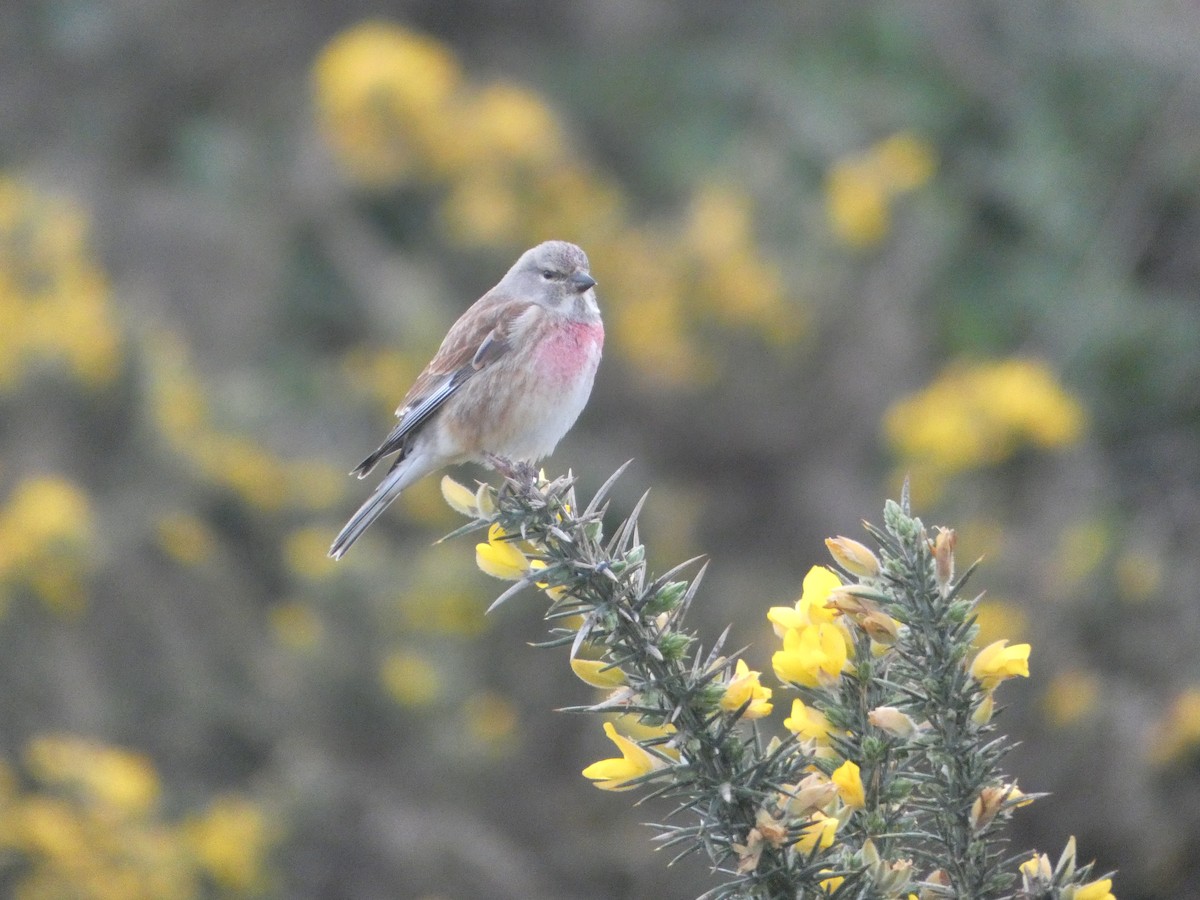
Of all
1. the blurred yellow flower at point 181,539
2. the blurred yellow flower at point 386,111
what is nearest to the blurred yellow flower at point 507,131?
the blurred yellow flower at point 386,111

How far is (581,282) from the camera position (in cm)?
518

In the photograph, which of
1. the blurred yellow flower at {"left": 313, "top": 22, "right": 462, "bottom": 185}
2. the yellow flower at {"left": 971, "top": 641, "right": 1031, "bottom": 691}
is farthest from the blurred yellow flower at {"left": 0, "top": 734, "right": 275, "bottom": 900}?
the blurred yellow flower at {"left": 313, "top": 22, "right": 462, "bottom": 185}

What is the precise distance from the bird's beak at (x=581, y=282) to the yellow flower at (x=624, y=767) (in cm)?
317

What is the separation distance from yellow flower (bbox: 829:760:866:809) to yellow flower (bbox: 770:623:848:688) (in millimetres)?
131

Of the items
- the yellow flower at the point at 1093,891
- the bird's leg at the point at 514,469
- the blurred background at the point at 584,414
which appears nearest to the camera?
the yellow flower at the point at 1093,891

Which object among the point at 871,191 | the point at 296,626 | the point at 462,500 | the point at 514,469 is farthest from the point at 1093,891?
the point at 871,191

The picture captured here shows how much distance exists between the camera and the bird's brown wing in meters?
5.08

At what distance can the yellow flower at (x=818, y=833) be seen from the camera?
2041 mm

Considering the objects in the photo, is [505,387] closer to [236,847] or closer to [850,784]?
[236,847]

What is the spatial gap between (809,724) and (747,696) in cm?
12

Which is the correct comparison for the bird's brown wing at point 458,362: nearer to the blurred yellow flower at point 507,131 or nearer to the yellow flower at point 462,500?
the yellow flower at point 462,500

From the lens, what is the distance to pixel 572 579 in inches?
87.3

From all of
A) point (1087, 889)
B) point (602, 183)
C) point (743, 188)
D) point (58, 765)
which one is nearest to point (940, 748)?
point (1087, 889)

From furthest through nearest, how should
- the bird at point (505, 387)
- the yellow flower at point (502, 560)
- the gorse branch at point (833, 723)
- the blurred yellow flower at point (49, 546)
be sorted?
the blurred yellow flower at point (49, 546) < the bird at point (505, 387) < the yellow flower at point (502, 560) < the gorse branch at point (833, 723)
